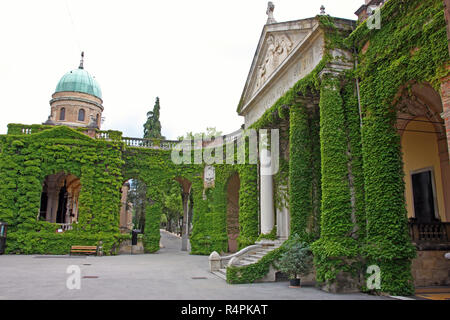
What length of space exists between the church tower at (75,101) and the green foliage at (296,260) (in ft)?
100

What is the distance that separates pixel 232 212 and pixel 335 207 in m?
16.2

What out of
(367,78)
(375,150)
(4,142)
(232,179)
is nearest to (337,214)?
(375,150)

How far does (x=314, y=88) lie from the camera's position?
13.3 metres

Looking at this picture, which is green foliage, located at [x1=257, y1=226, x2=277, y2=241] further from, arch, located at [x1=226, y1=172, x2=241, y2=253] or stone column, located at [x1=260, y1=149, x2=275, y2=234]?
arch, located at [x1=226, y1=172, x2=241, y2=253]

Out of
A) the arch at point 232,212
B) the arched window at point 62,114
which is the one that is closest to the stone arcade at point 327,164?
the arch at point 232,212

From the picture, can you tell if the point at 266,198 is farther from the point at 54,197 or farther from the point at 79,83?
the point at 79,83

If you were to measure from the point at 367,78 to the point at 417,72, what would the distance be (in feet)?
7.18

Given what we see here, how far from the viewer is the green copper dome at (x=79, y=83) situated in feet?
125

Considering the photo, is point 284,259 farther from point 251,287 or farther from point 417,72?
point 417,72

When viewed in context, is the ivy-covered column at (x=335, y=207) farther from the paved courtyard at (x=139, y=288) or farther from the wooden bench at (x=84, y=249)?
the wooden bench at (x=84, y=249)

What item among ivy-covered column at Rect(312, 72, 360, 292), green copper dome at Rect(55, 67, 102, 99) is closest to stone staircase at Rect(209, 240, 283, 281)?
ivy-covered column at Rect(312, 72, 360, 292)

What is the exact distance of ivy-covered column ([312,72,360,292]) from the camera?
34.6 ft
